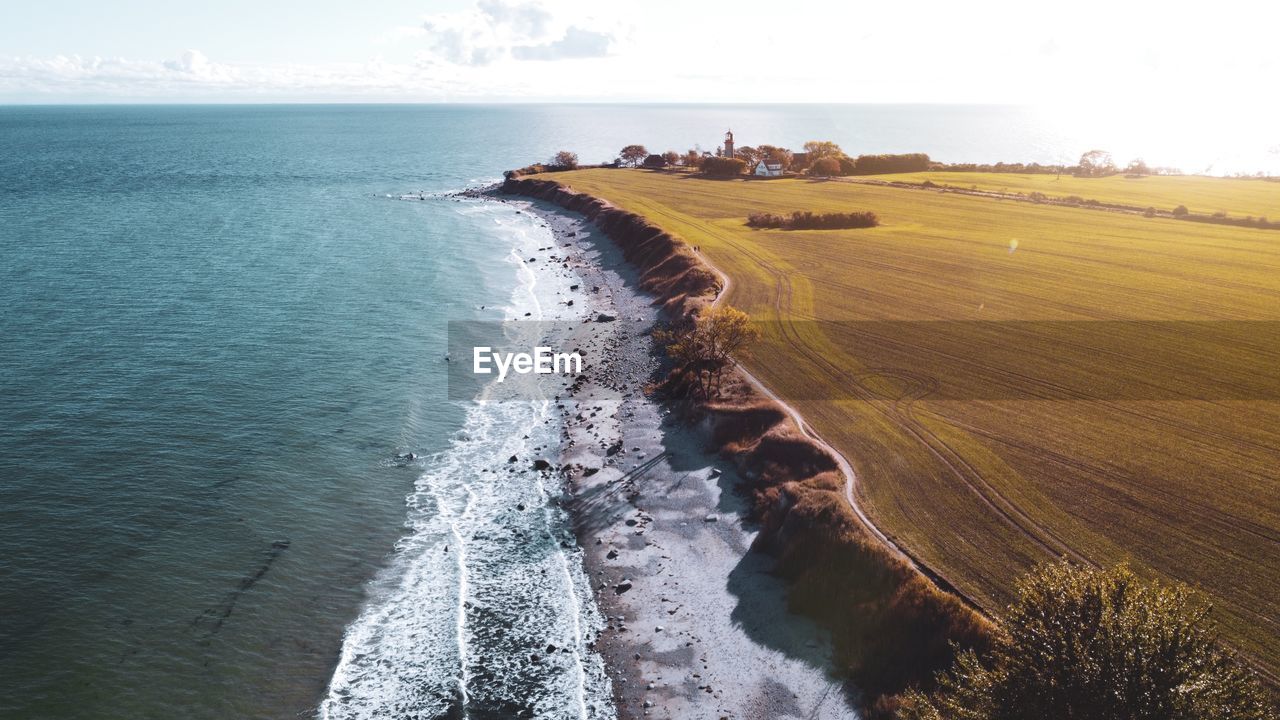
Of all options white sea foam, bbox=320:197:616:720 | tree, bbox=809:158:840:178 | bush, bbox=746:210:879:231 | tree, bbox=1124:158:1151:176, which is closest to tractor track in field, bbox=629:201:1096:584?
white sea foam, bbox=320:197:616:720

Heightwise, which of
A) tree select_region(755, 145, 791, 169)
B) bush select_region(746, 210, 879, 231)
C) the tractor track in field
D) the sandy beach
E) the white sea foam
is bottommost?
the white sea foam

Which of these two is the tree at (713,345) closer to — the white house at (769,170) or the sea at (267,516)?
the sea at (267,516)

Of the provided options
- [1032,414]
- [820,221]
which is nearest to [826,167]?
[820,221]

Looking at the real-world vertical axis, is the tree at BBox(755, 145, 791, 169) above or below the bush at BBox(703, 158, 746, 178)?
above

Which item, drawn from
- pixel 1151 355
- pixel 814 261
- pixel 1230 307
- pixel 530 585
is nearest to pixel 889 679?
pixel 530 585

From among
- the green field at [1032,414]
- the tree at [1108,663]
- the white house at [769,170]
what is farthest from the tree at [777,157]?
the tree at [1108,663]

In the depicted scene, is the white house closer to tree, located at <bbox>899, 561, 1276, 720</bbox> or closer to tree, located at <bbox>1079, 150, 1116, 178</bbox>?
tree, located at <bbox>1079, 150, 1116, 178</bbox>

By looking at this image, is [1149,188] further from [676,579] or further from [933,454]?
[676,579]
